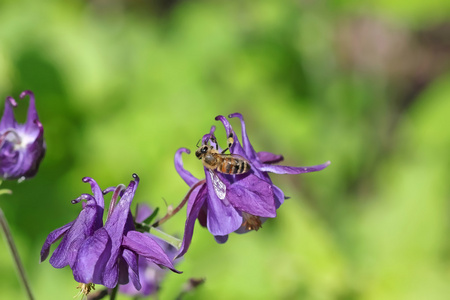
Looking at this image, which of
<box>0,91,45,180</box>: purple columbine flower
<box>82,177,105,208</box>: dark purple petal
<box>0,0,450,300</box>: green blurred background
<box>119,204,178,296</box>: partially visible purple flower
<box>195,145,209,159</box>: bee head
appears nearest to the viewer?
<box>82,177,105,208</box>: dark purple petal

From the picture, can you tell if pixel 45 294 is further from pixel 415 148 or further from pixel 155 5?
A: pixel 155 5

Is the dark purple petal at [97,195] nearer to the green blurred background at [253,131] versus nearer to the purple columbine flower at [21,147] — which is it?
the purple columbine flower at [21,147]

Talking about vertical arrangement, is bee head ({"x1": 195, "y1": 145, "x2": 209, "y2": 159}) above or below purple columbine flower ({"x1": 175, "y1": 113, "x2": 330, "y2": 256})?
above

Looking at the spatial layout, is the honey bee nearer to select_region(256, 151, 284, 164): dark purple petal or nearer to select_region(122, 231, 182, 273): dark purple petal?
select_region(256, 151, 284, 164): dark purple petal

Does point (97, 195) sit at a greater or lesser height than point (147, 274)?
greater

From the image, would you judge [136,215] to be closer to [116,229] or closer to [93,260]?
[116,229]

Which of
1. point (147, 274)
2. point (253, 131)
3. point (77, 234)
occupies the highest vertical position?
point (77, 234)

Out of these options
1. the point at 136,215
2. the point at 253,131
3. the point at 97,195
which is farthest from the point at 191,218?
the point at 253,131

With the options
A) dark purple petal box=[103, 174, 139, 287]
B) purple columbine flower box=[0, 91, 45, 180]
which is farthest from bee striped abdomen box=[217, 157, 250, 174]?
purple columbine flower box=[0, 91, 45, 180]
